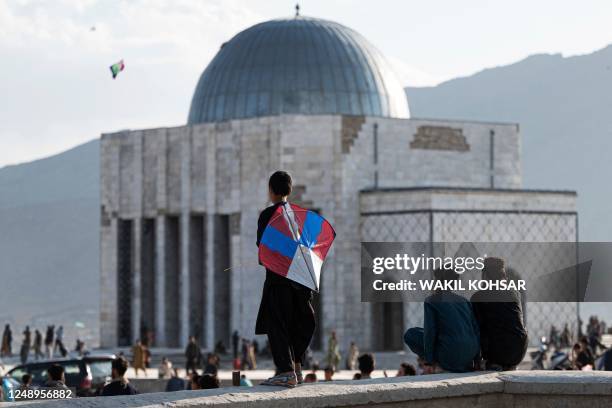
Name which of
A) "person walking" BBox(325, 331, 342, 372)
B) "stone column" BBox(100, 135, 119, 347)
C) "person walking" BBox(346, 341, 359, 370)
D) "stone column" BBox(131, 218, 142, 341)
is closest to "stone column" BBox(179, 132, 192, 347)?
"stone column" BBox(131, 218, 142, 341)

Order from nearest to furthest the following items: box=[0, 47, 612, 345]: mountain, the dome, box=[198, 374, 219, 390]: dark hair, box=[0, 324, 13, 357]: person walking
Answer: box=[198, 374, 219, 390]: dark hair, the dome, box=[0, 324, 13, 357]: person walking, box=[0, 47, 612, 345]: mountain

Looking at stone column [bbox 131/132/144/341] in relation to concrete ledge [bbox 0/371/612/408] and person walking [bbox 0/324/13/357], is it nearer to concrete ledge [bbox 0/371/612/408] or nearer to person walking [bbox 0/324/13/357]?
person walking [bbox 0/324/13/357]

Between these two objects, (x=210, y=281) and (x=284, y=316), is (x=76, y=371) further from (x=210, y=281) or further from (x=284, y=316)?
(x=210, y=281)

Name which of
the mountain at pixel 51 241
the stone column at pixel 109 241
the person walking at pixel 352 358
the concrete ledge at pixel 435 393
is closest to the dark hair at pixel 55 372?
the concrete ledge at pixel 435 393

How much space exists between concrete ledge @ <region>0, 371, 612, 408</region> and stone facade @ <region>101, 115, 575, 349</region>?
30.2 m

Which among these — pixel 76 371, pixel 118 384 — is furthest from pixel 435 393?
pixel 76 371

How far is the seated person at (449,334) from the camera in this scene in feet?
43.4

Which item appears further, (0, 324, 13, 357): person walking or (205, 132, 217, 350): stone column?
(0, 324, 13, 357): person walking

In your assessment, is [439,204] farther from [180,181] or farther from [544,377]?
[544,377]

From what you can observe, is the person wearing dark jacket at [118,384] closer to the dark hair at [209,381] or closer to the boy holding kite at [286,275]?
the dark hair at [209,381]

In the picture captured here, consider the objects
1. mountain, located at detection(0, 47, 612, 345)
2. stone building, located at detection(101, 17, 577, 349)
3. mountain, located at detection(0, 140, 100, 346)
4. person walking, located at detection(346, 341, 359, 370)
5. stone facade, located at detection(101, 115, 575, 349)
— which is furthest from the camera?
mountain, located at detection(0, 47, 612, 345)

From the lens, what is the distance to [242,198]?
1833 inches

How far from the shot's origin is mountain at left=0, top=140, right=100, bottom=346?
136 meters

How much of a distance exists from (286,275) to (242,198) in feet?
113
